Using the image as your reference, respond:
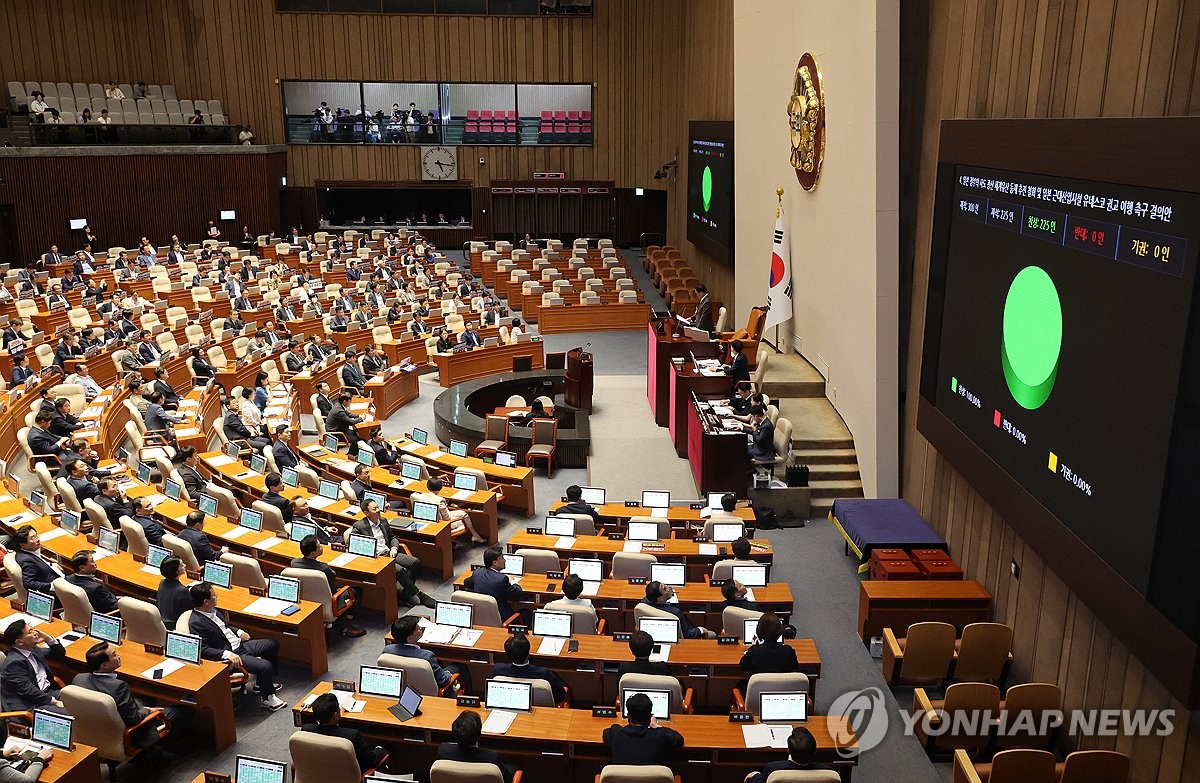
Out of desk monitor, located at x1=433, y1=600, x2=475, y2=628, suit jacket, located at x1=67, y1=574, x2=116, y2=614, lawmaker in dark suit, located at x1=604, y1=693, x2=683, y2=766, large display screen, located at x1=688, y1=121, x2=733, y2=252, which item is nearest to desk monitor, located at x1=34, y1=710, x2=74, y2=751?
suit jacket, located at x1=67, y1=574, x2=116, y2=614

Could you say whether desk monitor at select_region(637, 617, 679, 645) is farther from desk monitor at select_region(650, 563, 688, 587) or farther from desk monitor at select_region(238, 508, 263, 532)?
desk monitor at select_region(238, 508, 263, 532)

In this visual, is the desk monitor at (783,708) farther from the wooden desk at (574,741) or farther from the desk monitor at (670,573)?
the desk monitor at (670,573)

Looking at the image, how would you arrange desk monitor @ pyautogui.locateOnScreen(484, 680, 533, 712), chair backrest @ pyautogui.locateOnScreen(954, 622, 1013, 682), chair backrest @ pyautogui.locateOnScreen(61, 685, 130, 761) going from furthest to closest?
chair backrest @ pyautogui.locateOnScreen(954, 622, 1013, 682)
desk monitor @ pyautogui.locateOnScreen(484, 680, 533, 712)
chair backrest @ pyautogui.locateOnScreen(61, 685, 130, 761)

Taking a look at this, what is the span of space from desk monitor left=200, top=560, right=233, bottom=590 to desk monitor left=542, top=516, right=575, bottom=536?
328 centimetres

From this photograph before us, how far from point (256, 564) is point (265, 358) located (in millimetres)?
9459

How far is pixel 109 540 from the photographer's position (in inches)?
381

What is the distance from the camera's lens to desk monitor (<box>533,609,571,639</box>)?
8.01m

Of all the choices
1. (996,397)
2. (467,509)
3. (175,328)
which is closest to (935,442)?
(996,397)

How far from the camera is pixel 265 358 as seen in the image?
692 inches

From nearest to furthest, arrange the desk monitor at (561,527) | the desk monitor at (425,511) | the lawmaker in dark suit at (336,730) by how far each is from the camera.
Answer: the lawmaker in dark suit at (336,730) < the desk monitor at (561,527) < the desk monitor at (425,511)

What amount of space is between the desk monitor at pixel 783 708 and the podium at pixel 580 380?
31.5 feet

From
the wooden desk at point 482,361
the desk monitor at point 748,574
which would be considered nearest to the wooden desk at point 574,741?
the desk monitor at point 748,574

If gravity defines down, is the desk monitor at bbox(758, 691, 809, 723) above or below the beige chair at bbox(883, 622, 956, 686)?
above

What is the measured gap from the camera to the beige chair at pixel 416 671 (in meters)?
7.15
